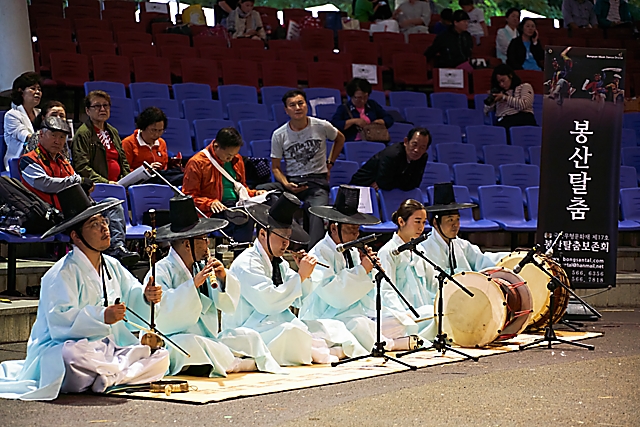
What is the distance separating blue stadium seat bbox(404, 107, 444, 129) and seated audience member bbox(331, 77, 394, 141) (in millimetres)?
872

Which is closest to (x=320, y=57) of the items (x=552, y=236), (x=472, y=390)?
(x=552, y=236)

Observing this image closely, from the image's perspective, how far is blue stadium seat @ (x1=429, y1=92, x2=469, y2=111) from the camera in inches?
487

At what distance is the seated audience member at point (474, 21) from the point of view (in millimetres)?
14461

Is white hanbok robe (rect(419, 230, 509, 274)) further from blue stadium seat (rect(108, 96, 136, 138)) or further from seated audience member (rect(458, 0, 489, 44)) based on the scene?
seated audience member (rect(458, 0, 489, 44))

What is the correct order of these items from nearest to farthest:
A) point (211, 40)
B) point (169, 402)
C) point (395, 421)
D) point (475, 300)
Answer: point (395, 421) < point (169, 402) < point (475, 300) < point (211, 40)

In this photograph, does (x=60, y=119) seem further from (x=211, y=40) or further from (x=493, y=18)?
(x=493, y=18)

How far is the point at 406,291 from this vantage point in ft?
24.2

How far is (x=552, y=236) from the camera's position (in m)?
8.67

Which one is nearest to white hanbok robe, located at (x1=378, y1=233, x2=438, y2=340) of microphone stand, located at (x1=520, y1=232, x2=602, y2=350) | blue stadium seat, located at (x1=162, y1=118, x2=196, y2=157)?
microphone stand, located at (x1=520, y1=232, x2=602, y2=350)

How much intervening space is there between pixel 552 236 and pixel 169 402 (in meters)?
4.75

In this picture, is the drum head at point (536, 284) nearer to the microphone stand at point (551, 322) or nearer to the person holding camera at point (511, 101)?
the microphone stand at point (551, 322)

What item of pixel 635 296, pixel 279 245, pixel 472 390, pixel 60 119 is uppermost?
pixel 60 119

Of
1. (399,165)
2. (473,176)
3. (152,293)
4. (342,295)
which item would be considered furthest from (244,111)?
(152,293)

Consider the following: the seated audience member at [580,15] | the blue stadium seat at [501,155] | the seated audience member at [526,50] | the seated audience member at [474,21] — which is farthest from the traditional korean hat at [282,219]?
the seated audience member at [580,15]
